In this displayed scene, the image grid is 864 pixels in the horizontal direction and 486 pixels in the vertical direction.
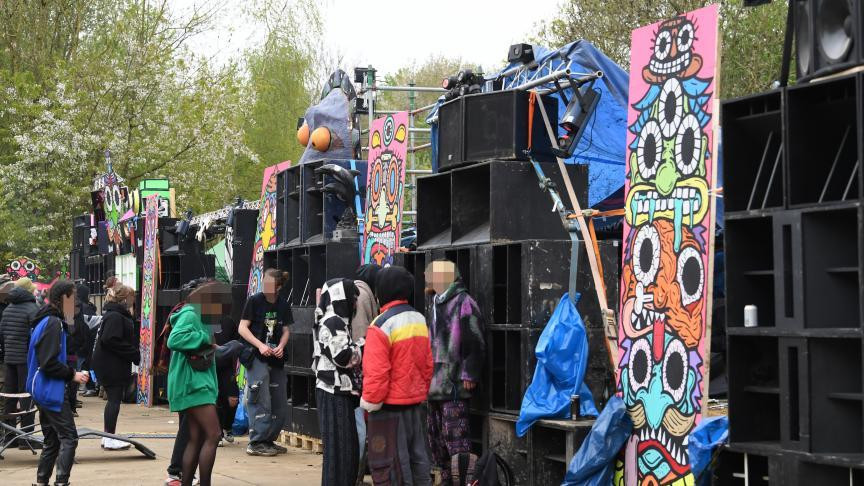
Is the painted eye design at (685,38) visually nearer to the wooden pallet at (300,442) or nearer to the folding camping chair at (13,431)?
the wooden pallet at (300,442)

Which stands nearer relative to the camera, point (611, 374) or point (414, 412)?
point (414, 412)

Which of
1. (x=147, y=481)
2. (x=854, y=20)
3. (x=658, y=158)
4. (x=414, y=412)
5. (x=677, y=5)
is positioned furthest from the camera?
(x=677, y=5)

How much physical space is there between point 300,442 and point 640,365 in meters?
5.98

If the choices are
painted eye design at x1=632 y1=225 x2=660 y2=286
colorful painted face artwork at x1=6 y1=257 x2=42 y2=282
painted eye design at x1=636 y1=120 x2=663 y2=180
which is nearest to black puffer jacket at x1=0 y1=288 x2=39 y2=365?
painted eye design at x1=632 y1=225 x2=660 y2=286

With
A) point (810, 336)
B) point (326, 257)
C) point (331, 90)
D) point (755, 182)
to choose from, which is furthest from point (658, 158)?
point (331, 90)

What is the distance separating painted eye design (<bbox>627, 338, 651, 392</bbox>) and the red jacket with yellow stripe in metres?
1.47

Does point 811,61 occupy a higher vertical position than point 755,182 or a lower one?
higher

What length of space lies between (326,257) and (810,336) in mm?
7538

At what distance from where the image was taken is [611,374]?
379 inches

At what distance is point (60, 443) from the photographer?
10.4m

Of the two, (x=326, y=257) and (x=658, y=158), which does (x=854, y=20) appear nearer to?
(x=658, y=158)

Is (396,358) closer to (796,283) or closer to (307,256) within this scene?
(796,283)

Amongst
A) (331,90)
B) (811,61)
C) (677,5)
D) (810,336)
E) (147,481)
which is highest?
(677,5)

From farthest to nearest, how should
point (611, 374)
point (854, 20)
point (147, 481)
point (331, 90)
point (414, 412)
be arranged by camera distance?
point (331, 90) < point (147, 481) < point (611, 374) < point (414, 412) < point (854, 20)
